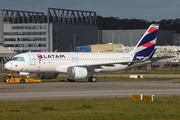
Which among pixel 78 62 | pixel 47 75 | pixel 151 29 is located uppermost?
pixel 151 29

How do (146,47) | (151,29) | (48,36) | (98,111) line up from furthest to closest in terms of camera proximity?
(48,36) < (151,29) < (146,47) < (98,111)

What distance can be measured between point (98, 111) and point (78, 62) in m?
36.9

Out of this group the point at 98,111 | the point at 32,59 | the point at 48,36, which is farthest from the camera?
the point at 48,36

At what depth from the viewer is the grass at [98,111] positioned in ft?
74.9

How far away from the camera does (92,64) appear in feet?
206

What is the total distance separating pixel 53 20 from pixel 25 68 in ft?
455

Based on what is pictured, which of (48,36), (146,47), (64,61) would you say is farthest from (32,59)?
(48,36)

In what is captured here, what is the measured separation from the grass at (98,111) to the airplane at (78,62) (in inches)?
1116

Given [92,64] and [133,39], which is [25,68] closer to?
[92,64]

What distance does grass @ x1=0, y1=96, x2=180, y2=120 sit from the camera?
22.8m

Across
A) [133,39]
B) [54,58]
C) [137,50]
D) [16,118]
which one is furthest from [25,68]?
[133,39]

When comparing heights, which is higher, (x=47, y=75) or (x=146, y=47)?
(x=146, y=47)

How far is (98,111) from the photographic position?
2566 centimetres

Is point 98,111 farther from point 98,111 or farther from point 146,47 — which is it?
point 146,47
